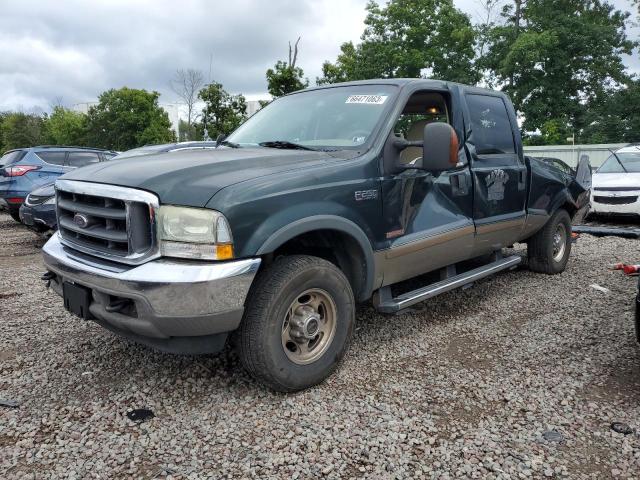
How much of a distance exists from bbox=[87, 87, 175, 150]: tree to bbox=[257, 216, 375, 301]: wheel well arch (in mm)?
43804

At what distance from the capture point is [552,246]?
5844mm

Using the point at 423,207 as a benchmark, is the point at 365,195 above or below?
above

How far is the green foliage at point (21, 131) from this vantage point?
54.5 meters

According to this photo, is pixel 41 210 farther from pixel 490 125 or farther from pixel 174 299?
pixel 490 125

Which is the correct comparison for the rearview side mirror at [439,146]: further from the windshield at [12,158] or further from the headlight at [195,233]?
the windshield at [12,158]

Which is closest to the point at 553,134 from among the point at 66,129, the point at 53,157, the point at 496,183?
the point at 53,157

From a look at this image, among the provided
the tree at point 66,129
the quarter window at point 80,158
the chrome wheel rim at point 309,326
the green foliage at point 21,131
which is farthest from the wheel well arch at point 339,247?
→ the green foliage at point 21,131

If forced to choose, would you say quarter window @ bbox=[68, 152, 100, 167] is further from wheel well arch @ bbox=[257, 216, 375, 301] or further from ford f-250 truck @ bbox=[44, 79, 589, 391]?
wheel well arch @ bbox=[257, 216, 375, 301]

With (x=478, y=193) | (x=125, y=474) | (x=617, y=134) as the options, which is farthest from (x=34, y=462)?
(x=617, y=134)

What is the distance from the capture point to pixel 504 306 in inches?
191

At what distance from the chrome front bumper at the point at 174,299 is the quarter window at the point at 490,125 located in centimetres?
275

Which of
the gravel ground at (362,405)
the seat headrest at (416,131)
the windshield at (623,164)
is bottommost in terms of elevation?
the gravel ground at (362,405)

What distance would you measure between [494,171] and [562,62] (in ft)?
106

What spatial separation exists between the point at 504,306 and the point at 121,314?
11.6 feet
